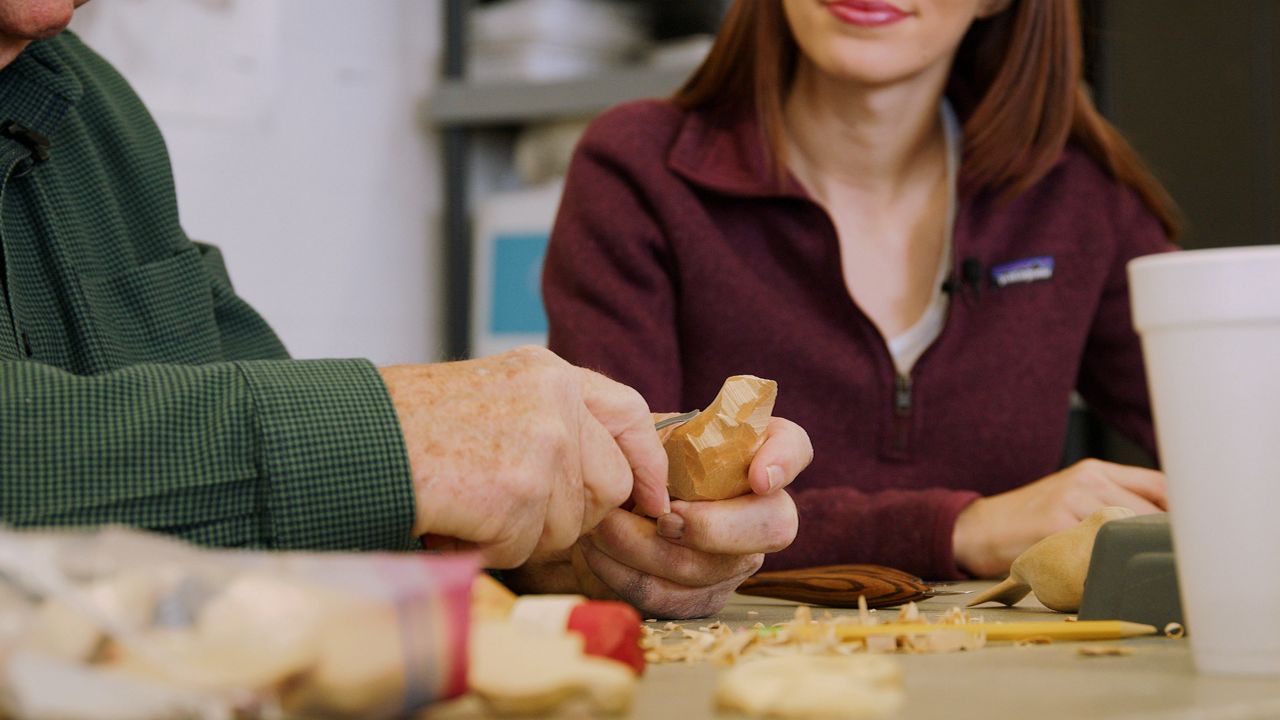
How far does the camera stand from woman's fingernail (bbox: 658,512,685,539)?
34.1 inches

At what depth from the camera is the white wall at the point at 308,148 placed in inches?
92.6

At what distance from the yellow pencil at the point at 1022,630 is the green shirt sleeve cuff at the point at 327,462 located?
8.6 inches

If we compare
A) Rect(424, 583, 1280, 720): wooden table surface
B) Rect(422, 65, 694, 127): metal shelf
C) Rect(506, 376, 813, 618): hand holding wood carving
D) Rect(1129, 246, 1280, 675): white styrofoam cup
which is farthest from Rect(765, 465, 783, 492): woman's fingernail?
Rect(422, 65, 694, 127): metal shelf

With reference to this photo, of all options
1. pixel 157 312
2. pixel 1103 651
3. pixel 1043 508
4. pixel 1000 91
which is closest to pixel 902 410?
pixel 1043 508

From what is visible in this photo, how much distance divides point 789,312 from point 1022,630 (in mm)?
843

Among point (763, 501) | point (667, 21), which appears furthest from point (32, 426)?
point (667, 21)

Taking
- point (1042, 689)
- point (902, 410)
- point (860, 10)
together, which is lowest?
point (902, 410)

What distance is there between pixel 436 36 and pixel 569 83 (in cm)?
40

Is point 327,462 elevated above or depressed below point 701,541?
above

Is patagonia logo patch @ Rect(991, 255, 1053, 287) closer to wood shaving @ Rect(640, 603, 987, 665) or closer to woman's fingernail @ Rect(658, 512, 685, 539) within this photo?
woman's fingernail @ Rect(658, 512, 685, 539)

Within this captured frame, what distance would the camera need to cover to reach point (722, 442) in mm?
855

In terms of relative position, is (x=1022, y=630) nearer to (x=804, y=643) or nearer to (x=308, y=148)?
(x=804, y=643)

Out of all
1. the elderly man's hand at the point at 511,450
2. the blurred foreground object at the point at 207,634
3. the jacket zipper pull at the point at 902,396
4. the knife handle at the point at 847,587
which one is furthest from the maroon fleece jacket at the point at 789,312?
the blurred foreground object at the point at 207,634

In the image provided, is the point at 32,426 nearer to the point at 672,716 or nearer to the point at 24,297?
the point at 672,716
